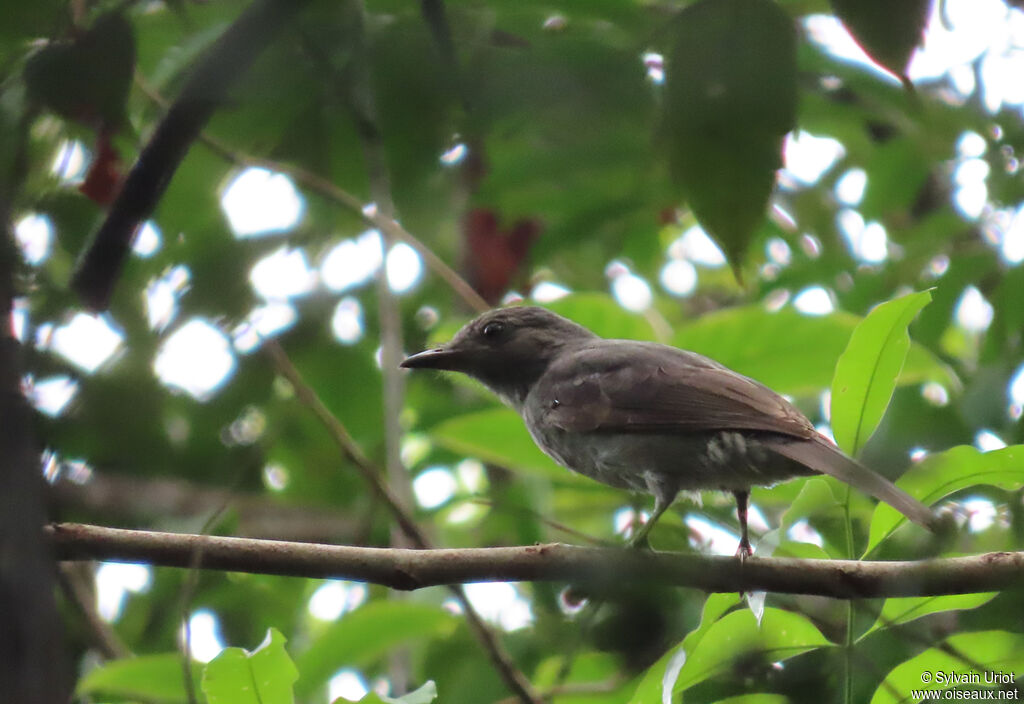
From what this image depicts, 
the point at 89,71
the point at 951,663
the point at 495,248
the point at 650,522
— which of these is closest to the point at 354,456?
the point at 650,522

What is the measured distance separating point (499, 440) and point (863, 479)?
221 cm

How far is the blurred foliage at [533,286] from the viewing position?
1.15 meters

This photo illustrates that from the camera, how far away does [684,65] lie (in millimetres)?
1136

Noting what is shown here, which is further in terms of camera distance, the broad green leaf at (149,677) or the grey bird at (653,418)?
the grey bird at (653,418)

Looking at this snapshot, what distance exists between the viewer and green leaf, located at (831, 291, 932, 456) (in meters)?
2.89

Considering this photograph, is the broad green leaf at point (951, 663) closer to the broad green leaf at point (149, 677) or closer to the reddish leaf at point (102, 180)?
the reddish leaf at point (102, 180)

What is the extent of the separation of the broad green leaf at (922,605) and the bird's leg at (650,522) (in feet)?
2.38

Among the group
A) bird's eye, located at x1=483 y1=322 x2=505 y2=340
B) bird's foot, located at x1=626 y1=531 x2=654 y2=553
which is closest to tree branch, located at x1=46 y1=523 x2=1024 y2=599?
bird's foot, located at x1=626 y1=531 x2=654 y2=553

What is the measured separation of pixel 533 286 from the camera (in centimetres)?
725

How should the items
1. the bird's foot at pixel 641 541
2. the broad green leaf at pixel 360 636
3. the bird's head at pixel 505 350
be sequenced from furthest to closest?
the bird's head at pixel 505 350, the broad green leaf at pixel 360 636, the bird's foot at pixel 641 541

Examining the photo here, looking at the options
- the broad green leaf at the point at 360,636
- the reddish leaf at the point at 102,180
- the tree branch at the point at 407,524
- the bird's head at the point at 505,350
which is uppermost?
the reddish leaf at the point at 102,180

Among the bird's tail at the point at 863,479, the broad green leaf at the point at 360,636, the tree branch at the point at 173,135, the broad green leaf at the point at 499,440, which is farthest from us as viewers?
→ the broad green leaf at the point at 499,440

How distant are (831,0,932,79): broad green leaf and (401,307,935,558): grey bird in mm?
2459

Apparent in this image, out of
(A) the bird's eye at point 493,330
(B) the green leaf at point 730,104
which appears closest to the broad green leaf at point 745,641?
(B) the green leaf at point 730,104
